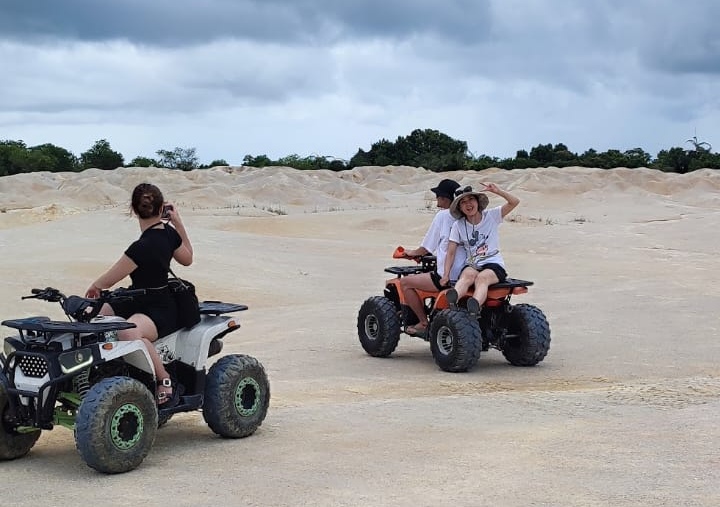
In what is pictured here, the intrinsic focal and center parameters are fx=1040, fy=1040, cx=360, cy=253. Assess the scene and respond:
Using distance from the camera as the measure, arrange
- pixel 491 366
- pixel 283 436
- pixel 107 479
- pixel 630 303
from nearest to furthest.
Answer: pixel 107 479, pixel 283 436, pixel 491 366, pixel 630 303

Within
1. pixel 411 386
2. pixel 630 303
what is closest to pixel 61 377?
pixel 411 386

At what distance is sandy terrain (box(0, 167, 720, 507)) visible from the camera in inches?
228

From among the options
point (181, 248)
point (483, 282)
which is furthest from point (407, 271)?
point (181, 248)

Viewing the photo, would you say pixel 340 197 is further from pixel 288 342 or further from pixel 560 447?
pixel 560 447

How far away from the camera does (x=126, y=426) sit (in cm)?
619

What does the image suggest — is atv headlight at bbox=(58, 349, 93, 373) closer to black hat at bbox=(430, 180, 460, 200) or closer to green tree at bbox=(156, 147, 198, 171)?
black hat at bbox=(430, 180, 460, 200)

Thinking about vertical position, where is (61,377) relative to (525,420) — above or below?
above

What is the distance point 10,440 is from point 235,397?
1.46 meters

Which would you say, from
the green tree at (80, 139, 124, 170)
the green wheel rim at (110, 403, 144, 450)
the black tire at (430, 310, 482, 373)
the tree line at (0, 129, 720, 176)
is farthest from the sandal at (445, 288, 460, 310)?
the green tree at (80, 139, 124, 170)

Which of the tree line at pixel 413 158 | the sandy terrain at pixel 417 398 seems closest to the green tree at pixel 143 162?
the tree line at pixel 413 158

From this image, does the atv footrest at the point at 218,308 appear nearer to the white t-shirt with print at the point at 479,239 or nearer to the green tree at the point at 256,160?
the white t-shirt with print at the point at 479,239

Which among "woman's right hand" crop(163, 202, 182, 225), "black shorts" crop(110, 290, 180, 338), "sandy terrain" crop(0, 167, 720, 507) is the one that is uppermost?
"woman's right hand" crop(163, 202, 182, 225)

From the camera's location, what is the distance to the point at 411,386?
9492mm

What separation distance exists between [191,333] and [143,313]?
0.41 meters
